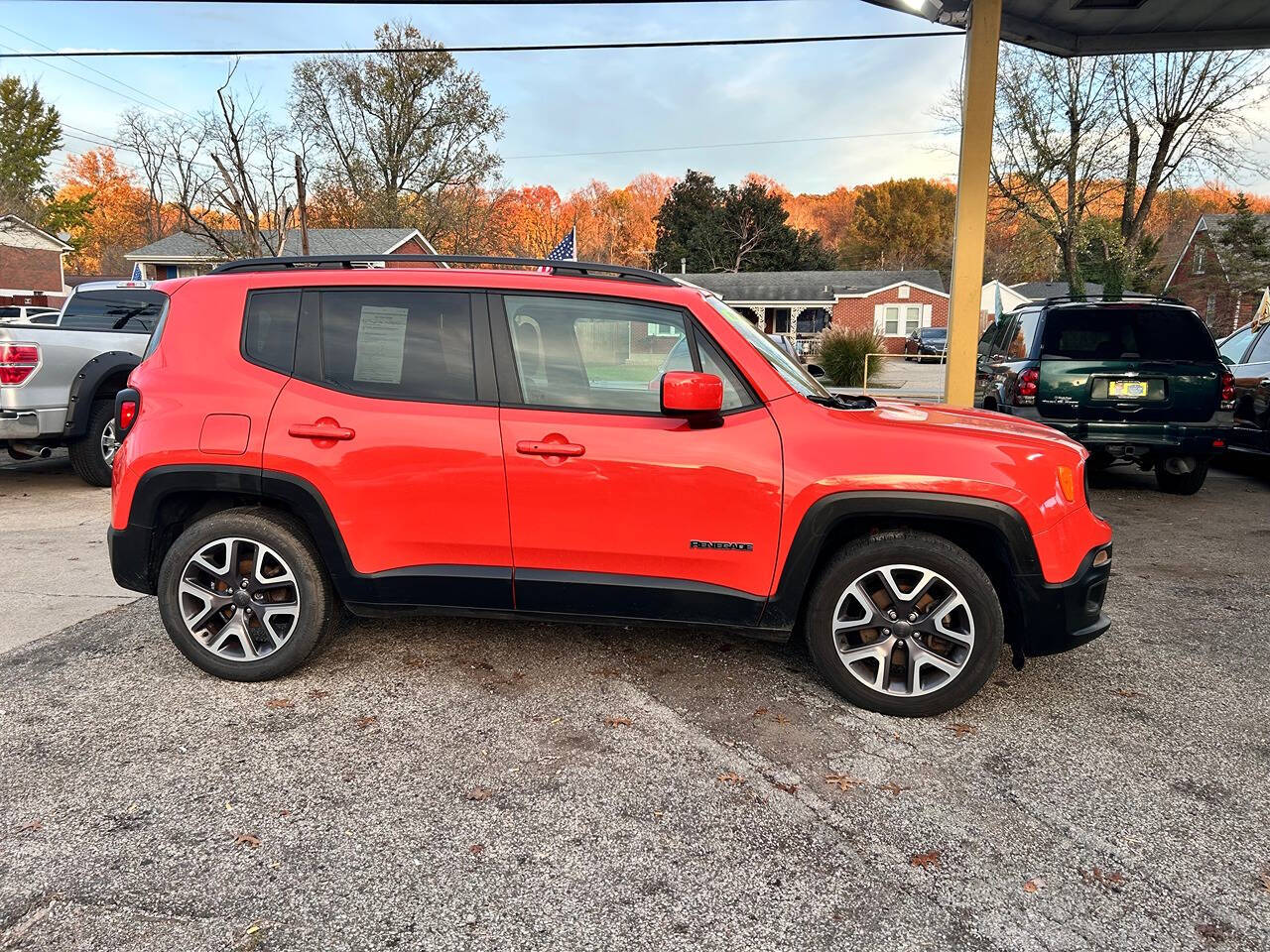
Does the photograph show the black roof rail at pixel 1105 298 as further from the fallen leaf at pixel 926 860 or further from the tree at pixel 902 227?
the tree at pixel 902 227

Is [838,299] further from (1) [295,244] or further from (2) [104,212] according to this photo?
(2) [104,212]

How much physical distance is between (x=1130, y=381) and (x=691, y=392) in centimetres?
589

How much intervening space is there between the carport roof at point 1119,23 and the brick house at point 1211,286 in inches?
1347

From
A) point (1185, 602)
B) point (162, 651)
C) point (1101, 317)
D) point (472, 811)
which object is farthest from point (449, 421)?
point (1101, 317)

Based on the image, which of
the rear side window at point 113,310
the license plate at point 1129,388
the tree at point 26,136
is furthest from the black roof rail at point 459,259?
the tree at point 26,136

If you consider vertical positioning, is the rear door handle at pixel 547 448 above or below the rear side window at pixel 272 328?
below

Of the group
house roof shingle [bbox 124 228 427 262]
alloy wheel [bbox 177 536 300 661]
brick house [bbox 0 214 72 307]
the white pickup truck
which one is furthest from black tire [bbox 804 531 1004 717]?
brick house [bbox 0 214 72 307]

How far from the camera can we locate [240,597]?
3625 mm

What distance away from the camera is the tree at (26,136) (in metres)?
59.6

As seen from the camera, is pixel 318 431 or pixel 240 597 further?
pixel 240 597

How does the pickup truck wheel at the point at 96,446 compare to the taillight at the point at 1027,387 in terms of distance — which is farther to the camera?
the pickup truck wheel at the point at 96,446

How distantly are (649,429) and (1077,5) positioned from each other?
8.93 metres

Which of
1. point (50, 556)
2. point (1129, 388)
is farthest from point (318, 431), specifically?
point (1129, 388)

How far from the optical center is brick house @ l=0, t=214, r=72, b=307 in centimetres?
4259
